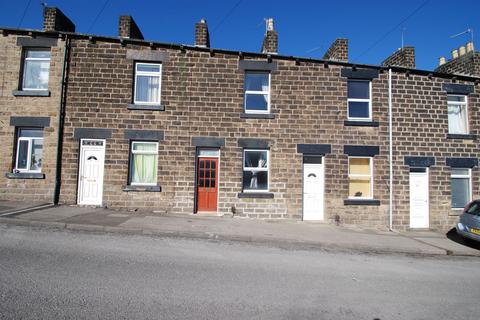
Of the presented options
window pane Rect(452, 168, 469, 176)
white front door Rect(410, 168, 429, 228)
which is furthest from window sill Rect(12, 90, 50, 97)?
window pane Rect(452, 168, 469, 176)

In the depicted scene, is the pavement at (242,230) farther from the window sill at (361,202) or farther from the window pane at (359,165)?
the window pane at (359,165)

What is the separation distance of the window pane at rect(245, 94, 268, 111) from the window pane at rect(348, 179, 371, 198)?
4829mm

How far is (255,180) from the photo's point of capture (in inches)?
470

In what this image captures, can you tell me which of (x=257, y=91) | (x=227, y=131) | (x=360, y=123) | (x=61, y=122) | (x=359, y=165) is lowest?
(x=359, y=165)

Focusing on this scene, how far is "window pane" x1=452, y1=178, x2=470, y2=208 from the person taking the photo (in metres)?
12.6

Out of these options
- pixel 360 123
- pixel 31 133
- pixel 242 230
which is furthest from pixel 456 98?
pixel 31 133

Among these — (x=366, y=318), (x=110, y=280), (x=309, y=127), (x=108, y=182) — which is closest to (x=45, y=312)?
(x=110, y=280)

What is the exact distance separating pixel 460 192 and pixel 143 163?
1361 centimetres

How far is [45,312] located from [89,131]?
886 cm

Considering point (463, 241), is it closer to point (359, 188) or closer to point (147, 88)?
point (359, 188)

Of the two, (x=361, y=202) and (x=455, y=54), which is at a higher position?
(x=455, y=54)

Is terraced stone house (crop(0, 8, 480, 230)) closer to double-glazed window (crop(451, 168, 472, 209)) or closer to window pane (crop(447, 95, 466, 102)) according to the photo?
double-glazed window (crop(451, 168, 472, 209))

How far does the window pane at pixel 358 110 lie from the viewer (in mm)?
12508

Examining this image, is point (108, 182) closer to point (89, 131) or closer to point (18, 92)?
point (89, 131)
